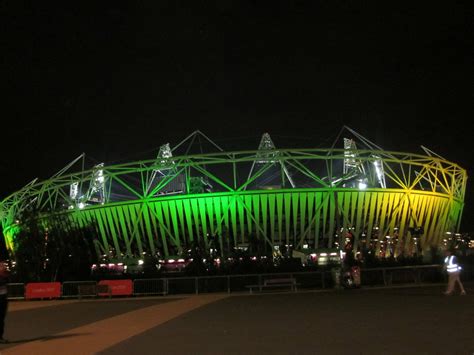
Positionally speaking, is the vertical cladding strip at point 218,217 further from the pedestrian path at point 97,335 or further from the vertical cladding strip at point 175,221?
the pedestrian path at point 97,335

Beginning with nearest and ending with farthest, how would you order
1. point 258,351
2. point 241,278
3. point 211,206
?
point 258,351
point 241,278
point 211,206

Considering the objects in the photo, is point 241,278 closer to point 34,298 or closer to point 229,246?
point 34,298

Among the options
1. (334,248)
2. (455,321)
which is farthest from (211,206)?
(455,321)

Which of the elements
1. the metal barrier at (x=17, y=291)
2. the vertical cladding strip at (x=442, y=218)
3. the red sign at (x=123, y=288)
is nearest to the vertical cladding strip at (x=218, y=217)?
the vertical cladding strip at (x=442, y=218)

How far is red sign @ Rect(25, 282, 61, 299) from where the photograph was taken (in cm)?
2519

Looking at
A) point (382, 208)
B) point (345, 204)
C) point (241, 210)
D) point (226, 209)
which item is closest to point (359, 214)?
point (345, 204)

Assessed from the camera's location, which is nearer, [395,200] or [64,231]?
[64,231]

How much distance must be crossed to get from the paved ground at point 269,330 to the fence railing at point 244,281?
A: 799cm

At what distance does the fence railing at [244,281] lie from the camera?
23547mm

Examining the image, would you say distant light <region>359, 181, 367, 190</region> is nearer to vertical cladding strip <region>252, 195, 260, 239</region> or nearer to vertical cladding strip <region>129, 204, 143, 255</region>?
vertical cladding strip <region>252, 195, 260, 239</region>

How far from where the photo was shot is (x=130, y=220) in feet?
214

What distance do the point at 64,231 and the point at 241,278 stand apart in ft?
60.1

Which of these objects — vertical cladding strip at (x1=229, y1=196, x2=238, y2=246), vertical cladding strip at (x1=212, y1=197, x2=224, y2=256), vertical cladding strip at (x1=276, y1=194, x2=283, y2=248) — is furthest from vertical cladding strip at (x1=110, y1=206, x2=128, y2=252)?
vertical cladding strip at (x1=276, y1=194, x2=283, y2=248)

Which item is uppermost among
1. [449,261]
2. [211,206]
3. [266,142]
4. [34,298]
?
[266,142]
